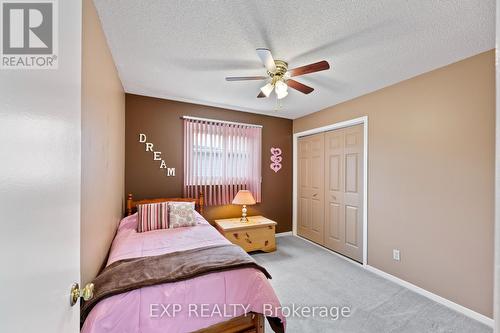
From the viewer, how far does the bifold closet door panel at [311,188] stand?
149 inches

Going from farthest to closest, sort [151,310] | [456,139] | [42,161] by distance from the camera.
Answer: [456,139] → [151,310] → [42,161]

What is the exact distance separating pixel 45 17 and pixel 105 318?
1.38 meters

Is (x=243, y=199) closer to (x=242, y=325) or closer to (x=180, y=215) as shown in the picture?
(x=180, y=215)

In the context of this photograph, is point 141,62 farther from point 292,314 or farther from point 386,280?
point 386,280

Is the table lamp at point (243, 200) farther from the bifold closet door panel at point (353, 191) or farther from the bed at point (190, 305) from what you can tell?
the bed at point (190, 305)

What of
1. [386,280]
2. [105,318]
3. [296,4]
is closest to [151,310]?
[105,318]

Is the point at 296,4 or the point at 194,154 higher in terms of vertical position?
the point at 296,4

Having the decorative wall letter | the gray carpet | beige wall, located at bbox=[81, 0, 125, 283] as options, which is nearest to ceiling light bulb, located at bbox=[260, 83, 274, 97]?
beige wall, located at bbox=[81, 0, 125, 283]

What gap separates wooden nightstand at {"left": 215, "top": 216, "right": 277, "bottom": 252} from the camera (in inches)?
127

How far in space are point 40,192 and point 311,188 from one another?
12.8 feet

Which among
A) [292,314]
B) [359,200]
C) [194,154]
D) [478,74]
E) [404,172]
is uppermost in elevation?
[478,74]

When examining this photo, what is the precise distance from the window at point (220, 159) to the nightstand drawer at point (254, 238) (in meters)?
0.65

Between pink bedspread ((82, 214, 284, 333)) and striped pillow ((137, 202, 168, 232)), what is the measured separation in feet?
2.23

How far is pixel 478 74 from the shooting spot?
1.97 meters
